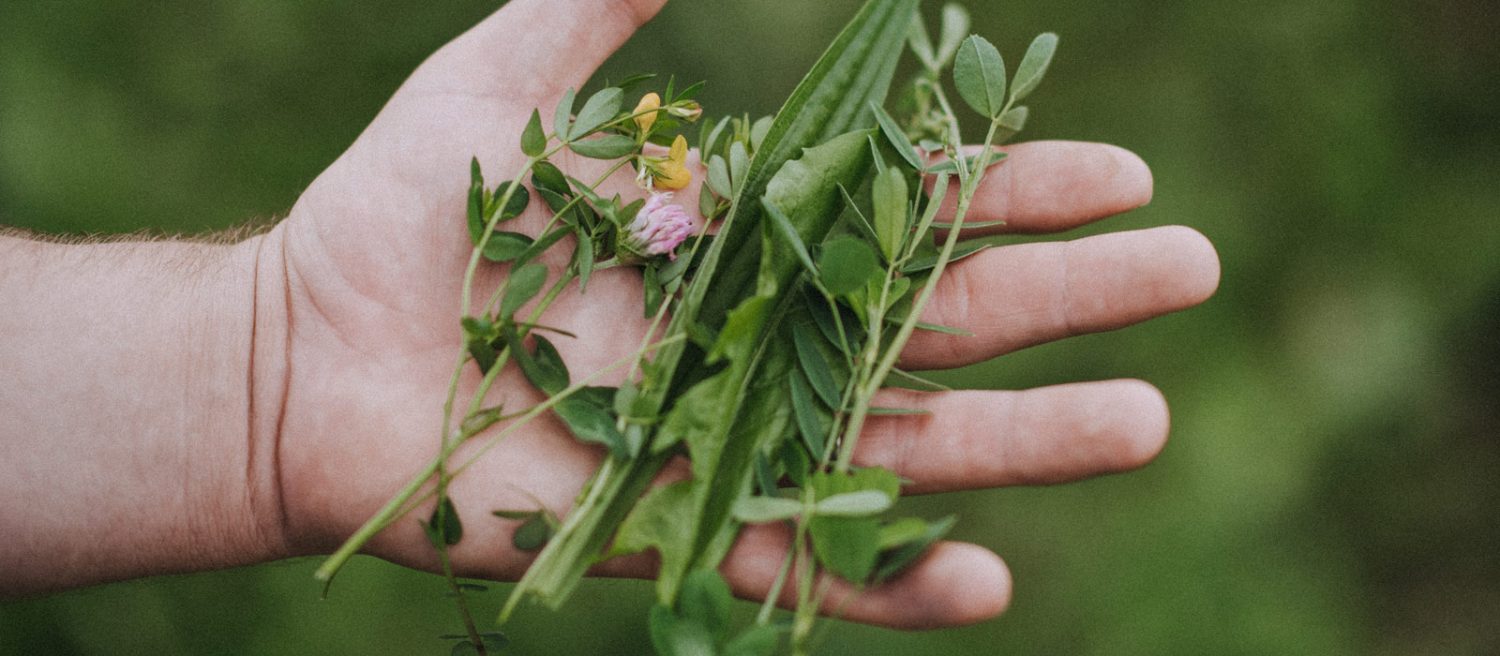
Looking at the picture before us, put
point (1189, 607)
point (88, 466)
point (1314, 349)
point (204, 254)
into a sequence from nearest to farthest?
point (88, 466) → point (204, 254) → point (1189, 607) → point (1314, 349)

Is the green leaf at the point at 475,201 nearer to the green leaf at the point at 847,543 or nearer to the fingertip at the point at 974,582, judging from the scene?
the green leaf at the point at 847,543

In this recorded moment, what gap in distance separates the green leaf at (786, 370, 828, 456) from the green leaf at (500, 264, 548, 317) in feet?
0.82

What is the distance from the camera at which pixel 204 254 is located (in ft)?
4.27

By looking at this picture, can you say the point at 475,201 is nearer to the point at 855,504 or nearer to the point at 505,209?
the point at 505,209

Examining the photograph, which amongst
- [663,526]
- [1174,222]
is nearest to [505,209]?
[663,526]

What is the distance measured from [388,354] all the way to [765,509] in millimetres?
442

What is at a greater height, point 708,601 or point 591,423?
point 591,423

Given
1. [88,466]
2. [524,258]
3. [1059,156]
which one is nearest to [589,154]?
[524,258]

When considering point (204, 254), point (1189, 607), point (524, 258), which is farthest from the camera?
point (1189, 607)

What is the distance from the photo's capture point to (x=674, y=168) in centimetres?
113

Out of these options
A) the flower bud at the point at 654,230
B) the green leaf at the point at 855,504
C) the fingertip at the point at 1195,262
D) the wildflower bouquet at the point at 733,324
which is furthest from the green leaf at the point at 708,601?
the fingertip at the point at 1195,262

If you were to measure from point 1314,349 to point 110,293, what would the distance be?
1751 mm

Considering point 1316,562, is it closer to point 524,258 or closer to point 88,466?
point 524,258

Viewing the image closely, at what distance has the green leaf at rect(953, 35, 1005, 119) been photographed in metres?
1.15
